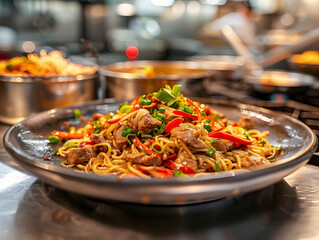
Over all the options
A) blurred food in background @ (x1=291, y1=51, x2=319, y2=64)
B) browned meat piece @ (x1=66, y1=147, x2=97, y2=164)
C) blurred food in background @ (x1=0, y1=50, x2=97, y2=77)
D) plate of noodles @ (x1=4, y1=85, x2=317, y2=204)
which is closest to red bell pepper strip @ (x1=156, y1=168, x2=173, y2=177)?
plate of noodles @ (x1=4, y1=85, x2=317, y2=204)

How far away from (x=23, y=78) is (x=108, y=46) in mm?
7962

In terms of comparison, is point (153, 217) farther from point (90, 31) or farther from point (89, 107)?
point (90, 31)

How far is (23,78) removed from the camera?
2.20 m

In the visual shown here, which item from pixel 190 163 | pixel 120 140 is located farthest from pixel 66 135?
pixel 190 163

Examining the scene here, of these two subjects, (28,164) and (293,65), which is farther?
(293,65)

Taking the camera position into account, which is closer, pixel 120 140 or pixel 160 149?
pixel 160 149

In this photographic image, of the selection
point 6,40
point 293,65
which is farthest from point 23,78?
point 6,40

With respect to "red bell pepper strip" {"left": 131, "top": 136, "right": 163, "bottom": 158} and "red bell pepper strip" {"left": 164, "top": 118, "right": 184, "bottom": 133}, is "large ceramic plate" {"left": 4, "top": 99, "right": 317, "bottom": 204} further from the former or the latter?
"red bell pepper strip" {"left": 164, "top": 118, "right": 184, "bottom": 133}

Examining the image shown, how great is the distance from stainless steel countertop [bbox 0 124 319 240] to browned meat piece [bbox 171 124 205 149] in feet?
1.06

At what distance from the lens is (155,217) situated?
115 centimetres

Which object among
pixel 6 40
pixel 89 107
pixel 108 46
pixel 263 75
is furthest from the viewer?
pixel 108 46

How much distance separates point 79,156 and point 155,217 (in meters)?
0.54

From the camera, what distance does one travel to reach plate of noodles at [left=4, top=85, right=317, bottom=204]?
97cm

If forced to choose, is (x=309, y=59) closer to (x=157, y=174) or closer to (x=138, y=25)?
(x=157, y=174)
